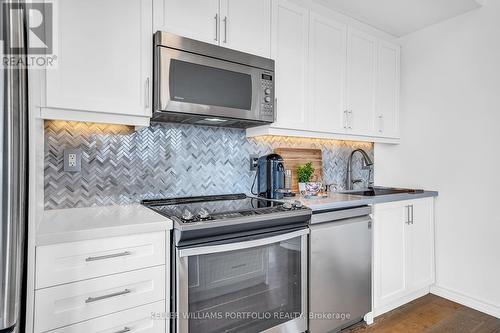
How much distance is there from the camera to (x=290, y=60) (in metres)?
2.16

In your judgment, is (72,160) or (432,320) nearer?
(72,160)

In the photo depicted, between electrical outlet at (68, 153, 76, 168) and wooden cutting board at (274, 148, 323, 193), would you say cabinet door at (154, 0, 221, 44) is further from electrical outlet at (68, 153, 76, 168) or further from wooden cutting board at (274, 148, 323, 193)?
wooden cutting board at (274, 148, 323, 193)

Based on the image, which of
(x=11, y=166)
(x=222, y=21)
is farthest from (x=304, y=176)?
(x=11, y=166)

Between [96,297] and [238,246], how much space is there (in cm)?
67

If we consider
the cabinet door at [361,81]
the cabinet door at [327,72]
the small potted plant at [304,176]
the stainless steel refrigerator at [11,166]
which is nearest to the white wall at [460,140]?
the cabinet door at [361,81]

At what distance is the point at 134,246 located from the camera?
1322 mm

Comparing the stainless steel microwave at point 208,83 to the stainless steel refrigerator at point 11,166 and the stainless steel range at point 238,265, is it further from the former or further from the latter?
the stainless steel refrigerator at point 11,166

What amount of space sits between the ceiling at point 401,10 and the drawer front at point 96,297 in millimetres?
2361

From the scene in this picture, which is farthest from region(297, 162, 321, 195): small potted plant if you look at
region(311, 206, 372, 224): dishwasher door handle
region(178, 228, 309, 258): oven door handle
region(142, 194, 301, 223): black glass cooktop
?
region(178, 228, 309, 258): oven door handle

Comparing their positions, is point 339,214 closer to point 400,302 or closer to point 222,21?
point 400,302

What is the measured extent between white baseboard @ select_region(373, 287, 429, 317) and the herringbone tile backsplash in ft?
4.54

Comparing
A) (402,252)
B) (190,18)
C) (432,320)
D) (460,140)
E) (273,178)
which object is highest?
(190,18)

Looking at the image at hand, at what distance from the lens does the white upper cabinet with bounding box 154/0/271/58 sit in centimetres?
168

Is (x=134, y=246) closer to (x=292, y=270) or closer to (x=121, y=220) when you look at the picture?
(x=121, y=220)
